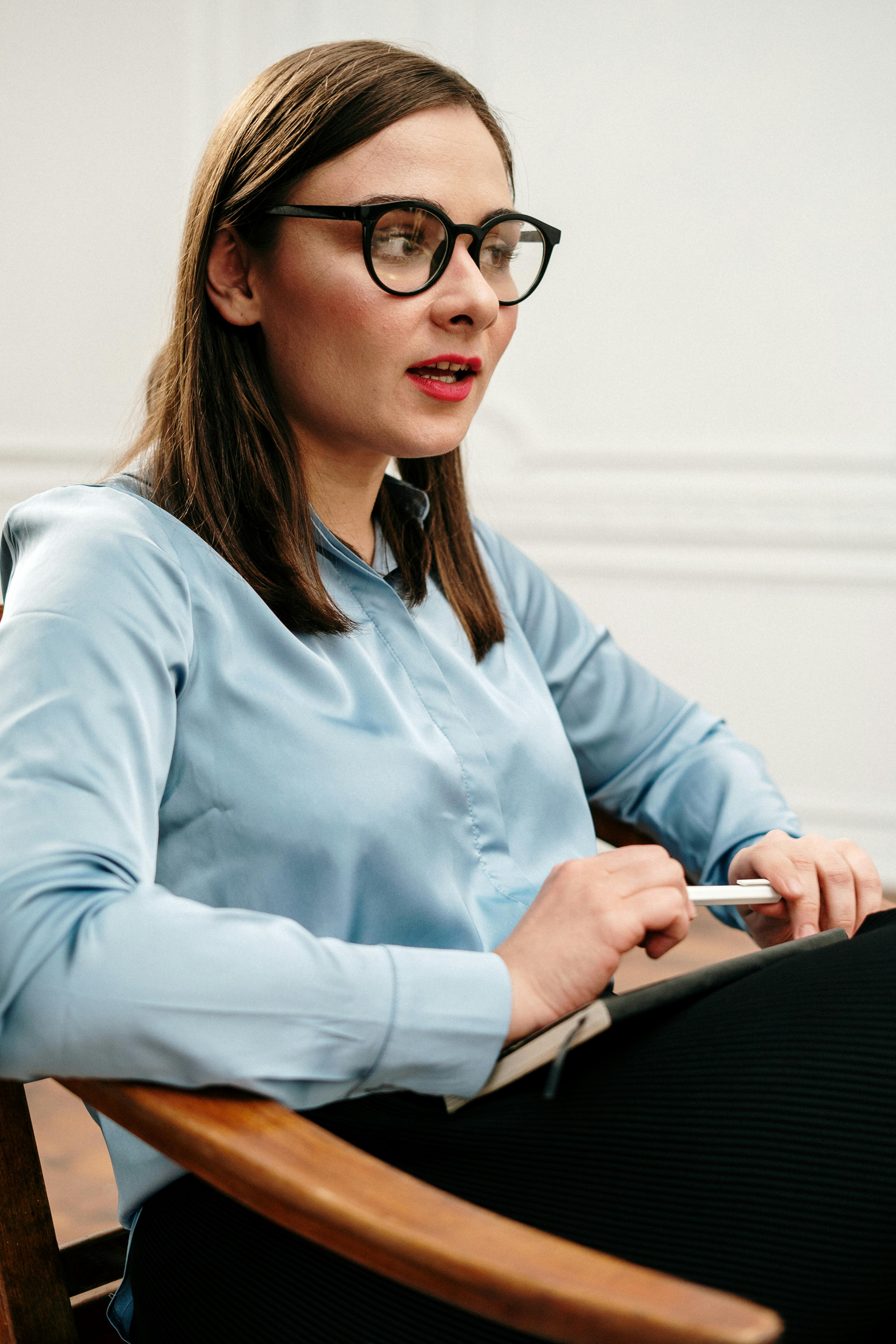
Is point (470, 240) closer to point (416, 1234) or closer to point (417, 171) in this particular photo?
point (417, 171)

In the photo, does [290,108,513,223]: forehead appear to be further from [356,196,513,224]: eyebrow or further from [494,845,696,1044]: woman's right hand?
[494,845,696,1044]: woman's right hand

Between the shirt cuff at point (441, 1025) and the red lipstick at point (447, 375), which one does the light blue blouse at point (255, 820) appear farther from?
the red lipstick at point (447, 375)

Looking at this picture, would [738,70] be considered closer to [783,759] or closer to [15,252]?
[783,759]

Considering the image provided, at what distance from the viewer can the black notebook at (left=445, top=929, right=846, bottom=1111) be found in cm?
64

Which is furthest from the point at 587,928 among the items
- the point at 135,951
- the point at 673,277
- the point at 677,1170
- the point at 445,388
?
the point at 673,277

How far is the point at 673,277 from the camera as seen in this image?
282 cm

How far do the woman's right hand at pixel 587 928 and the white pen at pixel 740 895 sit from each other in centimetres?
4

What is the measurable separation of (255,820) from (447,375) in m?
0.43

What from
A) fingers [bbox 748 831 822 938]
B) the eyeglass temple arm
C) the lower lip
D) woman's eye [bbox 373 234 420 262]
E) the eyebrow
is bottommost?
fingers [bbox 748 831 822 938]

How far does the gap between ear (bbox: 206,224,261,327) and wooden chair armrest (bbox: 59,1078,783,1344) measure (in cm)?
65

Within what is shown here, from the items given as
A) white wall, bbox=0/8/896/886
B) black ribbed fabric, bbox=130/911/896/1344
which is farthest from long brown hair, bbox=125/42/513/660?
white wall, bbox=0/8/896/886

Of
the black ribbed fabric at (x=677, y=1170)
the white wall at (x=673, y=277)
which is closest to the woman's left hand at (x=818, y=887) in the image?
the black ribbed fabric at (x=677, y=1170)

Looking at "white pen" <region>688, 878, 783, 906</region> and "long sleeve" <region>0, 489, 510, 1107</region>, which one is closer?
"long sleeve" <region>0, 489, 510, 1107</region>

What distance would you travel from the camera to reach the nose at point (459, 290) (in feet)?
3.03
